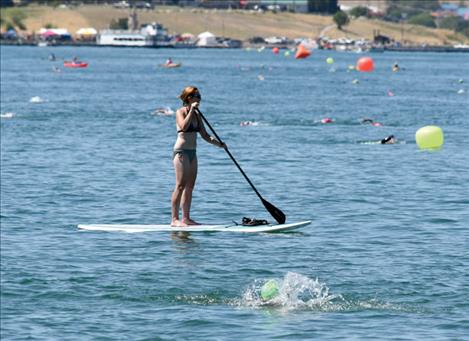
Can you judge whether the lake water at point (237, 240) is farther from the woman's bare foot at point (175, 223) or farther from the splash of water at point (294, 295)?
the woman's bare foot at point (175, 223)

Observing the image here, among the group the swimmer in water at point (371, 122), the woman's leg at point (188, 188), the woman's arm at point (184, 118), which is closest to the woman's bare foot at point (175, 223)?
the woman's leg at point (188, 188)

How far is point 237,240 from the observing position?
2430cm

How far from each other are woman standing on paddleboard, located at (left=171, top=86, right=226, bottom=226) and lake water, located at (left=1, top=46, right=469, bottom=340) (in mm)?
695

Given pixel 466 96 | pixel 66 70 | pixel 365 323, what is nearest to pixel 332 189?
pixel 365 323

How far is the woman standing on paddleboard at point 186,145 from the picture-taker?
23.8 metres

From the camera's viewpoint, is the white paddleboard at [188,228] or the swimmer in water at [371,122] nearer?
the white paddleboard at [188,228]

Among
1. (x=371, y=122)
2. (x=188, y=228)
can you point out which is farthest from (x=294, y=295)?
(x=371, y=122)

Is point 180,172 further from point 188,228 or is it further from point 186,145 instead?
point 188,228

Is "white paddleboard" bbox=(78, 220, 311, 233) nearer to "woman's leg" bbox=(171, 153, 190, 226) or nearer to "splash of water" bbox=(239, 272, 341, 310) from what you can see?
"woman's leg" bbox=(171, 153, 190, 226)

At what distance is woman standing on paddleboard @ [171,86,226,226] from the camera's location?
77.9 ft

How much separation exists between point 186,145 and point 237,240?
2028 millimetres

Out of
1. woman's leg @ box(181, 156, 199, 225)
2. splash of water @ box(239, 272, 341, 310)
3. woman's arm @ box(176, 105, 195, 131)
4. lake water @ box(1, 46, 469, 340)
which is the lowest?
lake water @ box(1, 46, 469, 340)

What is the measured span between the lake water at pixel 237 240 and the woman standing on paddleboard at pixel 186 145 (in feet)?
2.28

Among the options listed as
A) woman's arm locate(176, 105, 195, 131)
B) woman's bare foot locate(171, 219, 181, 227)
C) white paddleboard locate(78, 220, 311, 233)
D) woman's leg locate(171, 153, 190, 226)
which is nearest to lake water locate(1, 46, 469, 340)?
white paddleboard locate(78, 220, 311, 233)
